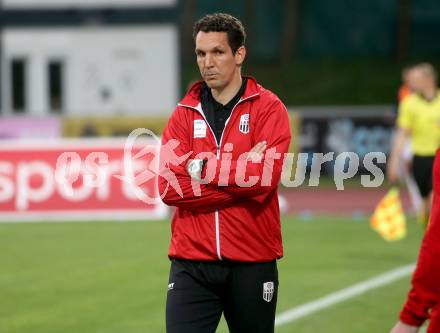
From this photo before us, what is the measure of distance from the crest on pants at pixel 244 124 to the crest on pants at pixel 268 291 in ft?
2.57

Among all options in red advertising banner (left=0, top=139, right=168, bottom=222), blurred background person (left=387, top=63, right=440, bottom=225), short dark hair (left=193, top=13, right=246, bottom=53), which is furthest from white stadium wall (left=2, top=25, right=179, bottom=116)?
short dark hair (left=193, top=13, right=246, bottom=53)

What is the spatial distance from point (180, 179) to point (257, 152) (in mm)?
445

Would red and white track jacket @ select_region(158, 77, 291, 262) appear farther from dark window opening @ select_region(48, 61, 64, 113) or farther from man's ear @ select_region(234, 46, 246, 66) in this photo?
dark window opening @ select_region(48, 61, 64, 113)

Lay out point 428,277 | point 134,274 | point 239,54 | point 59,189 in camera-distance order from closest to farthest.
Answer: point 428,277 < point 239,54 < point 134,274 < point 59,189

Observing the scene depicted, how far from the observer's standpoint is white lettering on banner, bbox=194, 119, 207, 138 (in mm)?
5645

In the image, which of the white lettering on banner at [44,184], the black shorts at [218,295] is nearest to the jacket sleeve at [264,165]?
the black shorts at [218,295]

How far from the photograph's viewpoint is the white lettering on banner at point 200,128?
222 inches

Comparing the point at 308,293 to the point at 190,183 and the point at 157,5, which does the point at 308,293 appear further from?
the point at 157,5

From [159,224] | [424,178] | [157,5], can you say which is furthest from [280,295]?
[157,5]

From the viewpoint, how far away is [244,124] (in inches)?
221

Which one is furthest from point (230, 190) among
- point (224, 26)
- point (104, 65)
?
point (104, 65)

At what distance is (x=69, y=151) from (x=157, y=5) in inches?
356

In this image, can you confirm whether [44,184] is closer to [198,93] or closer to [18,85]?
[18,85]

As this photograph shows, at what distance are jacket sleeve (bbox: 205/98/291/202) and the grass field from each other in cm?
360
